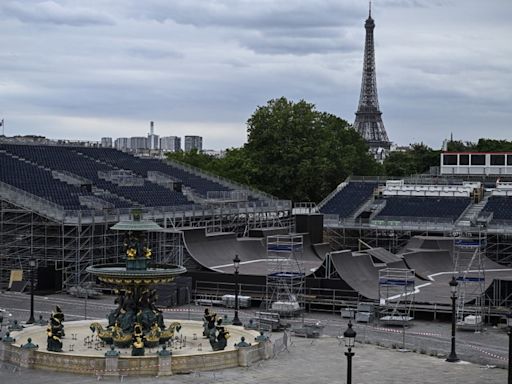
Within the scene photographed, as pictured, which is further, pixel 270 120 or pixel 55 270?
pixel 270 120

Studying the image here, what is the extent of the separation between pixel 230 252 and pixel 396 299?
19.3 meters

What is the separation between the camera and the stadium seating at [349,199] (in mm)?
93875

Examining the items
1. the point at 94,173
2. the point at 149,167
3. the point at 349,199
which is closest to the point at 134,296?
the point at 94,173

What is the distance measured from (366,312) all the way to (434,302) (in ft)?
14.5

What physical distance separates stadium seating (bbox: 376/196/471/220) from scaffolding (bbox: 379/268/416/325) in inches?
1158

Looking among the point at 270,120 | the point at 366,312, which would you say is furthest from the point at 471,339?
the point at 270,120

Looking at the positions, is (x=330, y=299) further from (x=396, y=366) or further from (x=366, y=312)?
(x=396, y=366)

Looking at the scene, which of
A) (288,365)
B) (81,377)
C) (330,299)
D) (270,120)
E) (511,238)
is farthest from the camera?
(270,120)

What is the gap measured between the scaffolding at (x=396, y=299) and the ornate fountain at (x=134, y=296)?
14.9m

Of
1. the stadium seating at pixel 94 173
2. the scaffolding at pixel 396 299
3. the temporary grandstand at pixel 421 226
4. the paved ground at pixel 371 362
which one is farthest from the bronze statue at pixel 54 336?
the stadium seating at pixel 94 173

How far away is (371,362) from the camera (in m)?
42.1

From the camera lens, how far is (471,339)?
50.7 meters

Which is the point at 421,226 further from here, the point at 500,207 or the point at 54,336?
the point at 54,336

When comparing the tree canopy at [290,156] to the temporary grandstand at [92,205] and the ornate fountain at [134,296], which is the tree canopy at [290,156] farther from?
the ornate fountain at [134,296]
